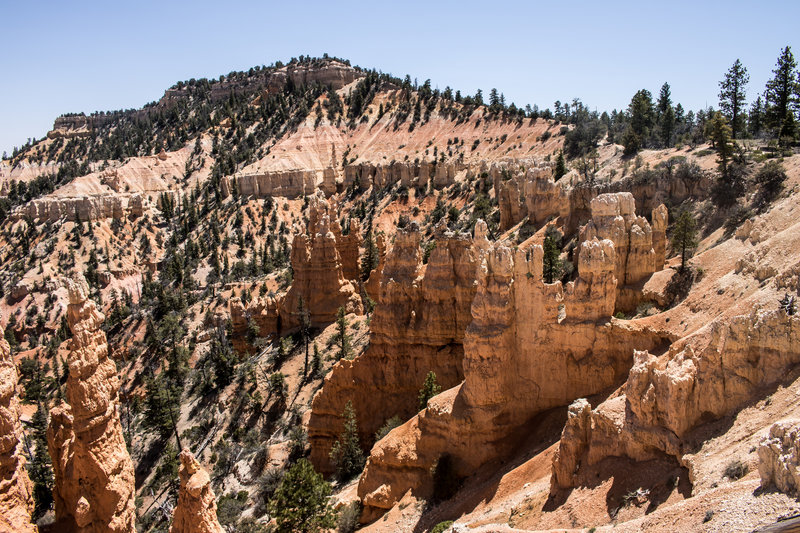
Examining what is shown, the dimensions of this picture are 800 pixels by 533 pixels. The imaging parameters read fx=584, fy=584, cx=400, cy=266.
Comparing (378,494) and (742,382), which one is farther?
(378,494)

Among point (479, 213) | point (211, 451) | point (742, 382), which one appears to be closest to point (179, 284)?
point (479, 213)

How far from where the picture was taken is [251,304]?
50.6m

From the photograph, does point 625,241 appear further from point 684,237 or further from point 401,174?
point 401,174

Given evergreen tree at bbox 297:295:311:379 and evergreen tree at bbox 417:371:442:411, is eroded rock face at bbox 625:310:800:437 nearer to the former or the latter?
evergreen tree at bbox 417:371:442:411

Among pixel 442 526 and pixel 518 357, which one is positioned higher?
pixel 518 357

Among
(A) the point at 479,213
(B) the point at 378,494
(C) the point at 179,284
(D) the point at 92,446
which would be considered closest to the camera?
(D) the point at 92,446

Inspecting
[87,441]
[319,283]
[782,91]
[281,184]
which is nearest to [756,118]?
[782,91]

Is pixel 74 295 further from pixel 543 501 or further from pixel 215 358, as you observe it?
pixel 215 358

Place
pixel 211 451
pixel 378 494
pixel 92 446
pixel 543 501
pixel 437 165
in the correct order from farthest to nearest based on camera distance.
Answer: pixel 437 165 < pixel 211 451 < pixel 378 494 < pixel 543 501 < pixel 92 446

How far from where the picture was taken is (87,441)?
15.8 metres

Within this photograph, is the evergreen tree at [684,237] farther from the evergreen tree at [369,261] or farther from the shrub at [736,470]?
the evergreen tree at [369,261]

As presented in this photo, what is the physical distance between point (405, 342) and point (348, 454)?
258 inches

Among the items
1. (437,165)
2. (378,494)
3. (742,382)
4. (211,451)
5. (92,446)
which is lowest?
(211,451)

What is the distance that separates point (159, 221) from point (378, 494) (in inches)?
4020
